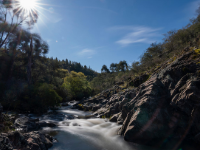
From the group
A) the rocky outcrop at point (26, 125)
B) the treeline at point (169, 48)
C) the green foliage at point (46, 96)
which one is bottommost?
the rocky outcrop at point (26, 125)

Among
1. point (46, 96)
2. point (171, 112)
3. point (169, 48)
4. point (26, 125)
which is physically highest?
point (169, 48)

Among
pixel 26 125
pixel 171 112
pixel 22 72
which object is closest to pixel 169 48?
pixel 171 112

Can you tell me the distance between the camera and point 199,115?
6.63 meters

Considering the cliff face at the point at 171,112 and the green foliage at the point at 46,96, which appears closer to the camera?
the cliff face at the point at 171,112

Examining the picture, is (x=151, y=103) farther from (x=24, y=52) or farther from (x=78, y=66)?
(x=78, y=66)

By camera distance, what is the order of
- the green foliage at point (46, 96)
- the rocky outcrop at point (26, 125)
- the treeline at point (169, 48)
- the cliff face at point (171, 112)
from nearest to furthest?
the cliff face at point (171, 112) → the rocky outcrop at point (26, 125) → the treeline at point (169, 48) → the green foliage at point (46, 96)

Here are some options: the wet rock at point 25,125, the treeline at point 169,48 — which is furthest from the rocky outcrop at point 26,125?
the treeline at point 169,48

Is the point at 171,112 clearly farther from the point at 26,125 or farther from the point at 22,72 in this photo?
the point at 22,72

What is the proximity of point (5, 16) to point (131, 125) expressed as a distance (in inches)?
770

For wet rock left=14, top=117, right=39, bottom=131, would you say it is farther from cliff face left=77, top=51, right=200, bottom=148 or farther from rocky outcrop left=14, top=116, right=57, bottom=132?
cliff face left=77, top=51, right=200, bottom=148

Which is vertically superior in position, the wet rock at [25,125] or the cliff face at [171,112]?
the cliff face at [171,112]

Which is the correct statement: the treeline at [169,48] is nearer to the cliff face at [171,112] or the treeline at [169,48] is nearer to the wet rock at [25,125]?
the cliff face at [171,112]

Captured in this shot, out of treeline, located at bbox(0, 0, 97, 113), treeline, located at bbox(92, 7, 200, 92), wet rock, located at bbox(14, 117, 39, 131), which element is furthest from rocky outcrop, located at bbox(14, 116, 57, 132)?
treeline, located at bbox(92, 7, 200, 92)

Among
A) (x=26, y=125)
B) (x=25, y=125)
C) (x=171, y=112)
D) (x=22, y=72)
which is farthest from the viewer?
(x=22, y=72)
